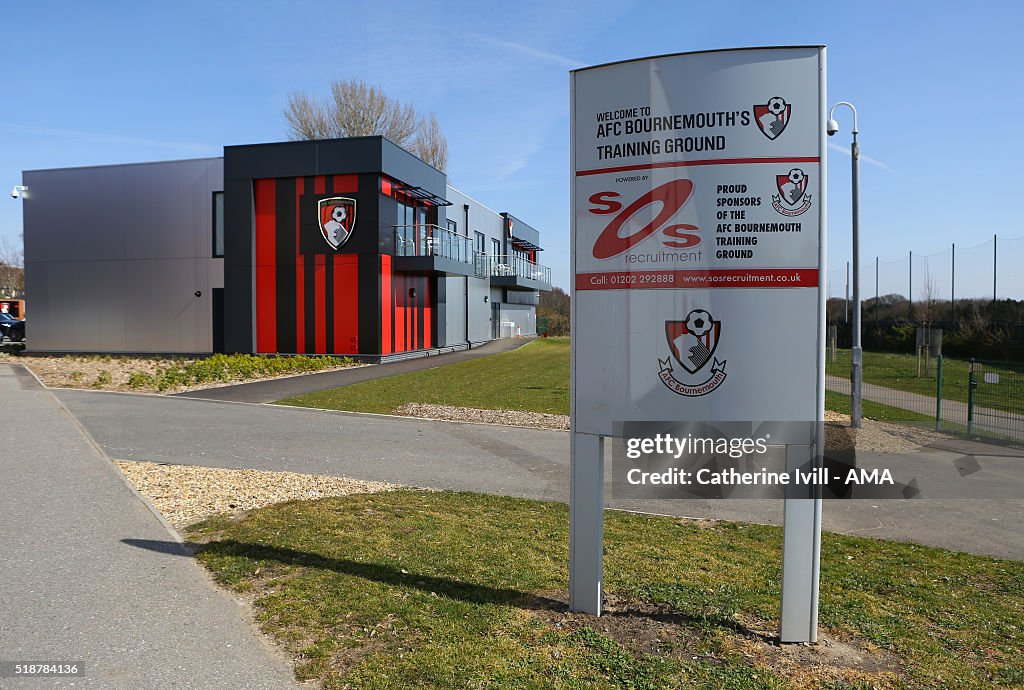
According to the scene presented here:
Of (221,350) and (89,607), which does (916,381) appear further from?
(221,350)

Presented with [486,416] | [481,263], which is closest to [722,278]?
[486,416]

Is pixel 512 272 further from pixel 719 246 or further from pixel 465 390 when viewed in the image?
pixel 719 246

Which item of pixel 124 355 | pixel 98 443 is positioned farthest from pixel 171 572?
pixel 124 355

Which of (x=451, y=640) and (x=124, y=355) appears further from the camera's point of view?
(x=124, y=355)

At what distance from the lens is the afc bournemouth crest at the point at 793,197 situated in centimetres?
388

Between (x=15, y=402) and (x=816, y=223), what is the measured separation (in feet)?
53.0

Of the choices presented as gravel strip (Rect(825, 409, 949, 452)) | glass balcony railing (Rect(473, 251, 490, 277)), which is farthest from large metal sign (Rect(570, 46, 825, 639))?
glass balcony railing (Rect(473, 251, 490, 277))

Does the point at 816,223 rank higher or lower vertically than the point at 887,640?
higher

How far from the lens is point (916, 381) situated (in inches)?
899

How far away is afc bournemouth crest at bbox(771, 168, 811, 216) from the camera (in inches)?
153

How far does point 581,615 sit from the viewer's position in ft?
14.0

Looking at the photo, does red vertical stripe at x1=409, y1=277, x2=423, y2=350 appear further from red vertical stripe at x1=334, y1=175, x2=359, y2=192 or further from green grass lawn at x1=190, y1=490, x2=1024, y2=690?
green grass lawn at x1=190, y1=490, x2=1024, y2=690

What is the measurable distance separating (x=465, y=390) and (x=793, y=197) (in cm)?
1468

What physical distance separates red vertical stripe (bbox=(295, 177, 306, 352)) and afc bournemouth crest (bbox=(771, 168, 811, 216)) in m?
25.2
